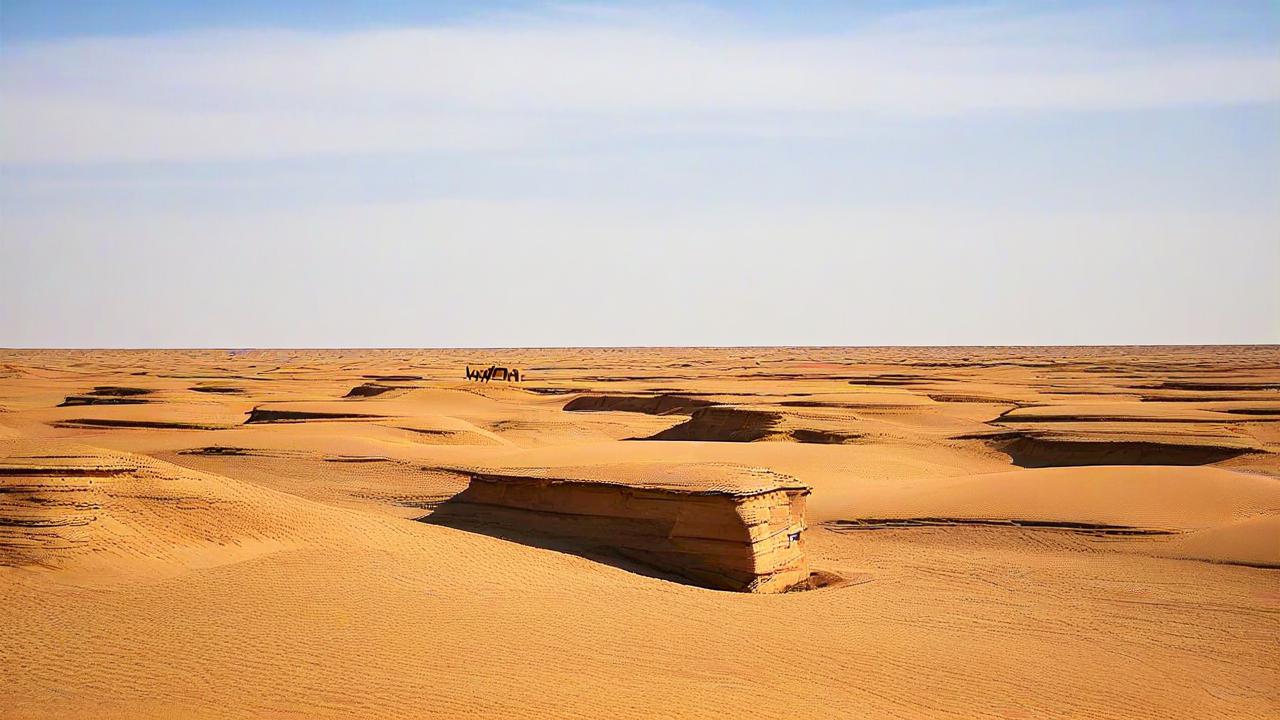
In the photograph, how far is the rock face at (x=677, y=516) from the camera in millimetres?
14703

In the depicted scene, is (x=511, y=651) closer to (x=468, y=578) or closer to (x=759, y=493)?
(x=468, y=578)

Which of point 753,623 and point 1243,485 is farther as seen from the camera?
point 1243,485

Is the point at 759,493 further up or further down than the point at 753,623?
further up

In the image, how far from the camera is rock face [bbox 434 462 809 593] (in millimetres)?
14703

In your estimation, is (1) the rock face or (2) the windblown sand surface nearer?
(2) the windblown sand surface

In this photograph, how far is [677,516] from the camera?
15406mm

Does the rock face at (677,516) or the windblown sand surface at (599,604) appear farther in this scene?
the rock face at (677,516)

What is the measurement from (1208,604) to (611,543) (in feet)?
25.9

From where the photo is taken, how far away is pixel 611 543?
16.1 meters

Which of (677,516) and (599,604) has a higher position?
(677,516)

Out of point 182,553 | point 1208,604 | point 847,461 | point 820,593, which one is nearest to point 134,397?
point 847,461

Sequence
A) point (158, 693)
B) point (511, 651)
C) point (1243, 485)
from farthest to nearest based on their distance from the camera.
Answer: point (1243, 485)
point (511, 651)
point (158, 693)

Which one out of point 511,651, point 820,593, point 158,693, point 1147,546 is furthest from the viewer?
point 1147,546

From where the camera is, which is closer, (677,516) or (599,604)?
(599,604)
